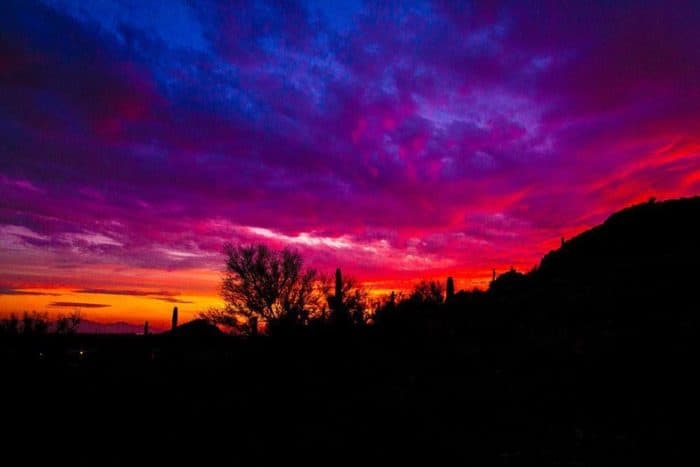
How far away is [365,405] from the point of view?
9.84 metres

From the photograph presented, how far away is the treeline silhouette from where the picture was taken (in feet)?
26.2

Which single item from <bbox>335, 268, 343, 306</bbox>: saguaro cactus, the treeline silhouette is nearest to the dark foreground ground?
the treeline silhouette

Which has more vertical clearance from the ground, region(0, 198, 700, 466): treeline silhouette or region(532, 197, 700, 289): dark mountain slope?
region(532, 197, 700, 289): dark mountain slope

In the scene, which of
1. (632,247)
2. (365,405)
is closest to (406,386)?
(365,405)

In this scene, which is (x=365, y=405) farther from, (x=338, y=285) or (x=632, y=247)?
(x=632, y=247)

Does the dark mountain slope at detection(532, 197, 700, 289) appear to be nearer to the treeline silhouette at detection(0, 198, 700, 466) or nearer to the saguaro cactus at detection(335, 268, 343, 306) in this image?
the treeline silhouette at detection(0, 198, 700, 466)

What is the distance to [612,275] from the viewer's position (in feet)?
73.1

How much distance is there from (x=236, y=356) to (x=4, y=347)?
7.36 metres

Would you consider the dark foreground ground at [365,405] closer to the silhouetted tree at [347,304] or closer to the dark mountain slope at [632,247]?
the silhouetted tree at [347,304]

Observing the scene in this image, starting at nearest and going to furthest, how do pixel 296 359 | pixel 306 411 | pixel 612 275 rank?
1. pixel 306 411
2. pixel 296 359
3. pixel 612 275

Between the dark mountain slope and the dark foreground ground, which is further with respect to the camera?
the dark mountain slope

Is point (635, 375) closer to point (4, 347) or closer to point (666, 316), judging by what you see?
point (666, 316)

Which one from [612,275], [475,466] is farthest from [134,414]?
[612,275]

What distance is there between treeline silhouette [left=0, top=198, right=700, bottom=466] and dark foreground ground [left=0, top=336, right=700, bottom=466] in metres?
0.04
